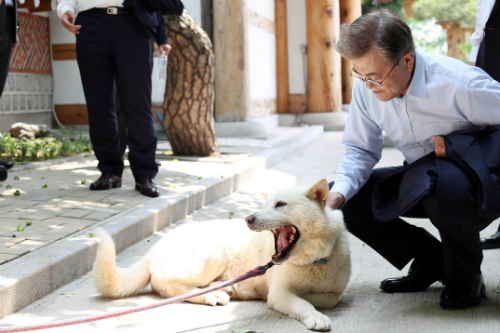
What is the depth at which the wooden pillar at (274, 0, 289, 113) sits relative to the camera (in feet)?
47.6

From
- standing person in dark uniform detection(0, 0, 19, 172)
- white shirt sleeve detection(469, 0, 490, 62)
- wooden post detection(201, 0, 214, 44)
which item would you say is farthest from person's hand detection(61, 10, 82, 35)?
wooden post detection(201, 0, 214, 44)

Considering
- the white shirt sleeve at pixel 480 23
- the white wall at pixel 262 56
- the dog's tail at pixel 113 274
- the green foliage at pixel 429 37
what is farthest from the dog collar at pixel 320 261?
the green foliage at pixel 429 37

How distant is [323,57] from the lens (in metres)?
13.9

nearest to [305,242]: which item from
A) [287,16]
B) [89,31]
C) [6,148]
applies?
[89,31]

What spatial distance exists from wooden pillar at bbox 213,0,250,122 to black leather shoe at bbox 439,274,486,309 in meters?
8.09

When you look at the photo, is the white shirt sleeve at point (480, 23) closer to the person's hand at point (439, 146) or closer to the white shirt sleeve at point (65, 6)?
the person's hand at point (439, 146)

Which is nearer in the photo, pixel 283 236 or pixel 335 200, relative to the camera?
pixel 283 236

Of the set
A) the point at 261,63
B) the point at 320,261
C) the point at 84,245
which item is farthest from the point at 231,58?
the point at 320,261

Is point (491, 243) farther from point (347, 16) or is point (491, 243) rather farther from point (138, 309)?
point (347, 16)

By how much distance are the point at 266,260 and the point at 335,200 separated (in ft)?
1.55

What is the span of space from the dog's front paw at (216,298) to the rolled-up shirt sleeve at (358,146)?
81cm

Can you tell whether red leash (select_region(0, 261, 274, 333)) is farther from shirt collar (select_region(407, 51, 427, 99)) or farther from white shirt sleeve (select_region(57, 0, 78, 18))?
white shirt sleeve (select_region(57, 0, 78, 18))

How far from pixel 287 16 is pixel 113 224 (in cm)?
1209

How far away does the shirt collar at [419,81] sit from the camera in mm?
2559
